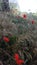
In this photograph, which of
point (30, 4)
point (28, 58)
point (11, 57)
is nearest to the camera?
point (11, 57)

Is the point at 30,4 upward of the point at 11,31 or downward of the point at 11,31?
downward

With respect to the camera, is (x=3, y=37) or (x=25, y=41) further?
(x=25, y=41)

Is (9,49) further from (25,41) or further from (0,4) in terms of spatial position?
(0,4)

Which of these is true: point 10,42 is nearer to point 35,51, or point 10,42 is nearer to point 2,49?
point 2,49

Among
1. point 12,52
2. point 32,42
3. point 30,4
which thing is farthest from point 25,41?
point 30,4

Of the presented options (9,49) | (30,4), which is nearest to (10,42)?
(9,49)

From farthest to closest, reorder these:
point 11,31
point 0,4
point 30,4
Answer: point 30,4
point 0,4
point 11,31

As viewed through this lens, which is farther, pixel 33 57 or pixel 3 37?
pixel 33 57

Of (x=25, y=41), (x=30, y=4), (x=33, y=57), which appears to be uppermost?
(x=25, y=41)

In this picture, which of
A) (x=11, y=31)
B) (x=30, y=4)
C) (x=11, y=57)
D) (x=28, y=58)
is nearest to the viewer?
(x=11, y=57)
